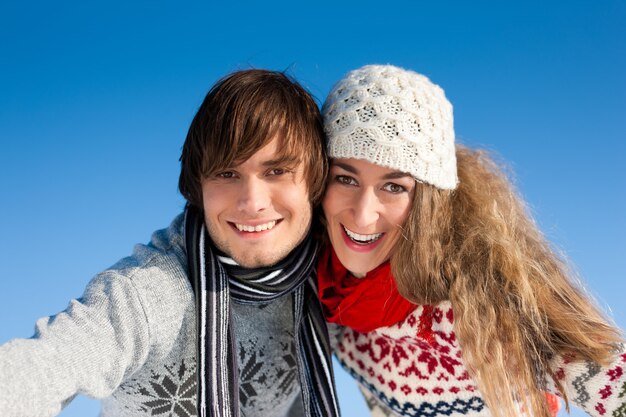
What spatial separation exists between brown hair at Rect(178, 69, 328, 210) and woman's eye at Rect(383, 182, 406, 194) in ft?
0.95

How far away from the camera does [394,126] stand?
3006 mm

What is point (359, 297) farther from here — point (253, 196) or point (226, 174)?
point (226, 174)

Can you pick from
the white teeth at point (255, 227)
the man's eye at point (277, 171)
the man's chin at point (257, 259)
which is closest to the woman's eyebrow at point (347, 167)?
the man's eye at point (277, 171)

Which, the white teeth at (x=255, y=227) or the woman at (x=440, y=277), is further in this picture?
the white teeth at (x=255, y=227)

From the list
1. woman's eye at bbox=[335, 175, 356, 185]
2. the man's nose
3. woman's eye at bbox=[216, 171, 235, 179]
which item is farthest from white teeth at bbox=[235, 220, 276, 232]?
woman's eye at bbox=[335, 175, 356, 185]

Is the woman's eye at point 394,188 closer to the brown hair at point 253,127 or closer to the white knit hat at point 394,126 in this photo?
the white knit hat at point 394,126

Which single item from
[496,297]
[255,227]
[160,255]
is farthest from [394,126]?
[160,255]

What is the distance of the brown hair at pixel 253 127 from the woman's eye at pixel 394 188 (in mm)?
288

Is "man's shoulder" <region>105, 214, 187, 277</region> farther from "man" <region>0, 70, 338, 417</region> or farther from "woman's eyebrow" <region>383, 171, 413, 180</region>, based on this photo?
"woman's eyebrow" <region>383, 171, 413, 180</region>

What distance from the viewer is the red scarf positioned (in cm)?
325

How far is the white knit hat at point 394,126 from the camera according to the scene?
299 cm

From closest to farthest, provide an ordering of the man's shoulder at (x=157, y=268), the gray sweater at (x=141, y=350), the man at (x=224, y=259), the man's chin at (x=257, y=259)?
the gray sweater at (x=141, y=350), the man's shoulder at (x=157, y=268), the man at (x=224, y=259), the man's chin at (x=257, y=259)

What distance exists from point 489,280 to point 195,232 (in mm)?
1322

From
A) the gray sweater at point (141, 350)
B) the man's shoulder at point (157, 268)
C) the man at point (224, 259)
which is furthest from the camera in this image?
the man at point (224, 259)
